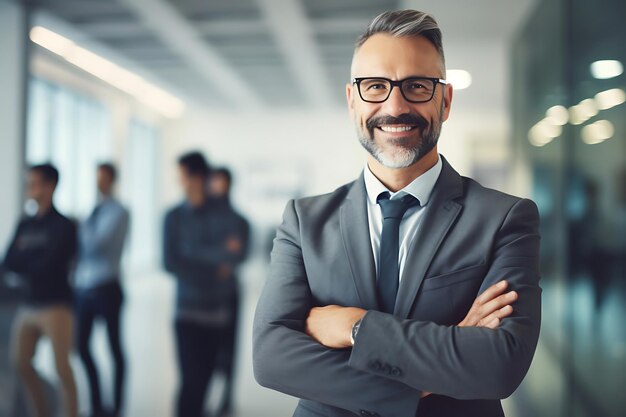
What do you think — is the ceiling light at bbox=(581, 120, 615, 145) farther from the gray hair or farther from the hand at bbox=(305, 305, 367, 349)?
the hand at bbox=(305, 305, 367, 349)

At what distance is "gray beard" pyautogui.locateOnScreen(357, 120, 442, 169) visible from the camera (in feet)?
4.09

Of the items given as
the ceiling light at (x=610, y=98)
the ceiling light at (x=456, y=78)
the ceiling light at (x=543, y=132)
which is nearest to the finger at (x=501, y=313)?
the ceiling light at (x=456, y=78)

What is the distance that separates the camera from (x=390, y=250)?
1312 mm

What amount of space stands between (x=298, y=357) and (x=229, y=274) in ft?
8.46

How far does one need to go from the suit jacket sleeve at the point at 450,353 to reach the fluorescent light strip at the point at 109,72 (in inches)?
232

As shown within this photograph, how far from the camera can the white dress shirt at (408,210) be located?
134cm

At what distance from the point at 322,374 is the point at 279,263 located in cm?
30

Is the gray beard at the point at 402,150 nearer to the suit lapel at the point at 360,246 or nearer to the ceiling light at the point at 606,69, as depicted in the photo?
the suit lapel at the point at 360,246

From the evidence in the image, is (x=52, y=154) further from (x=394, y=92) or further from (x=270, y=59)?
(x=394, y=92)

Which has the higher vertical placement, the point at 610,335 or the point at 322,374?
the point at 322,374

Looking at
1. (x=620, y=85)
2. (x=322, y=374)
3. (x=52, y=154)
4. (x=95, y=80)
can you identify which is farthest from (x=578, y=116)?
(x=95, y=80)

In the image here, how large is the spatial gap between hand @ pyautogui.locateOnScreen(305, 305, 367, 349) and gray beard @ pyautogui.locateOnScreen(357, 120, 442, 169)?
343 millimetres

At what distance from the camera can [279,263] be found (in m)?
1.40

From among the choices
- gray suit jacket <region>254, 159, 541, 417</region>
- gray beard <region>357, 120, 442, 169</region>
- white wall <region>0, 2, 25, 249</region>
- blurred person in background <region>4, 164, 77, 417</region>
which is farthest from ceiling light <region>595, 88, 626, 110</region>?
white wall <region>0, 2, 25, 249</region>
